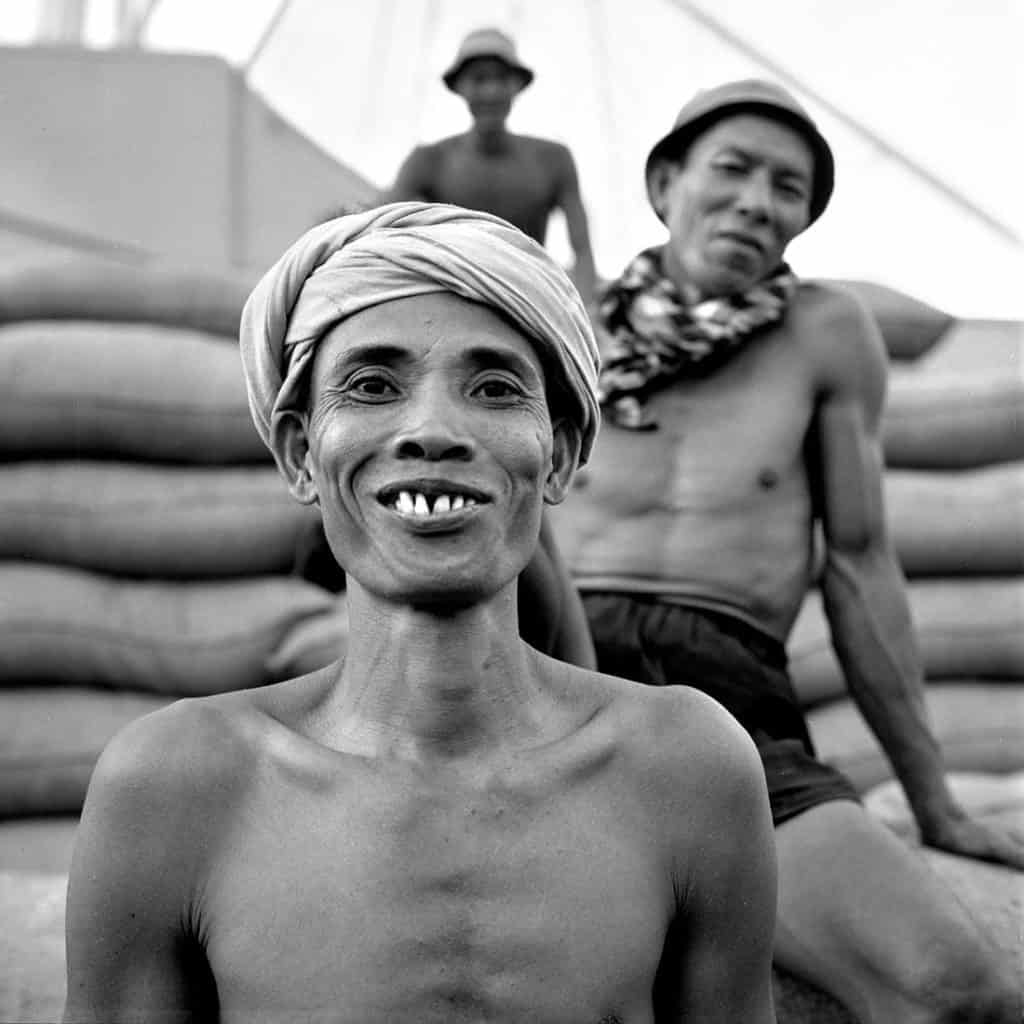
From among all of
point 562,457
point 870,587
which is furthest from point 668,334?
point 562,457

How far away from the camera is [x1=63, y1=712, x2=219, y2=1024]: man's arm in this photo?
1172mm

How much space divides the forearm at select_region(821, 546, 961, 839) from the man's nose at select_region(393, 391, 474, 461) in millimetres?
1315

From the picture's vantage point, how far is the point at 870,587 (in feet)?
7.84

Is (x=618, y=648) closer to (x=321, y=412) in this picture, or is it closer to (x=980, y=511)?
(x=321, y=412)

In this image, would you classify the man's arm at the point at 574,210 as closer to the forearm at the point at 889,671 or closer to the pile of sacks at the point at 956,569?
the pile of sacks at the point at 956,569

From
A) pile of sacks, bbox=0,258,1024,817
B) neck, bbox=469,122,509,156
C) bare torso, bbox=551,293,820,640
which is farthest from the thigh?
neck, bbox=469,122,509,156

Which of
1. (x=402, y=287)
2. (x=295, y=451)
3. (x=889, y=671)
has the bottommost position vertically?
(x=889, y=671)

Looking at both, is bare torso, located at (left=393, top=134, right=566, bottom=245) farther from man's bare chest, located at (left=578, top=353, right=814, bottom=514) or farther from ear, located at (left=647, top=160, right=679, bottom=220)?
man's bare chest, located at (left=578, top=353, right=814, bottom=514)

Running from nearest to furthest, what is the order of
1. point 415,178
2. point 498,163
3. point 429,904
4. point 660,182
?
point 429,904 < point 660,182 < point 415,178 < point 498,163

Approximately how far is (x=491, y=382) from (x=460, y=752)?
0.24 meters

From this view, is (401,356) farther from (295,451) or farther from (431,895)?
(431,895)

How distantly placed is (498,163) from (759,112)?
1.60 m

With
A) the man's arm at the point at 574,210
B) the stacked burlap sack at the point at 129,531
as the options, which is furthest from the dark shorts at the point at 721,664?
the man's arm at the point at 574,210

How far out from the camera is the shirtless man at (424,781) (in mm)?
1154
